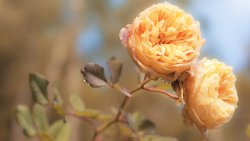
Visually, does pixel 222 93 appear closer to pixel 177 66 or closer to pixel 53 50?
pixel 177 66

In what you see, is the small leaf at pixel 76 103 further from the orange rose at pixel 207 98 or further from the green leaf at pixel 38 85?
the orange rose at pixel 207 98

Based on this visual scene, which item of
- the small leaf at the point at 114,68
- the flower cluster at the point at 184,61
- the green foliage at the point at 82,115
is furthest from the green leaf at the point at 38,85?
the flower cluster at the point at 184,61

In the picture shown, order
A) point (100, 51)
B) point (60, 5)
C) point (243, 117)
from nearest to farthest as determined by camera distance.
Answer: point (243, 117), point (100, 51), point (60, 5)

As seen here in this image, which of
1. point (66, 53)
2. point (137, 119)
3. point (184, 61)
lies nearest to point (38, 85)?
point (137, 119)

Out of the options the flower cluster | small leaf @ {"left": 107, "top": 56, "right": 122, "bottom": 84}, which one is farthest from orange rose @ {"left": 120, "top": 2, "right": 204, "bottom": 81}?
small leaf @ {"left": 107, "top": 56, "right": 122, "bottom": 84}

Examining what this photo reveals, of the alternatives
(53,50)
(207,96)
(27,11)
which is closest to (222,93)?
(207,96)

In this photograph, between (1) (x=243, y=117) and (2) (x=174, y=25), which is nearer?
(2) (x=174, y=25)

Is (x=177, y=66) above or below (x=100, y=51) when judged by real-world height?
above

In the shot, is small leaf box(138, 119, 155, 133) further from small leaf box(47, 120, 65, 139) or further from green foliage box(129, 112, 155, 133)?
small leaf box(47, 120, 65, 139)
